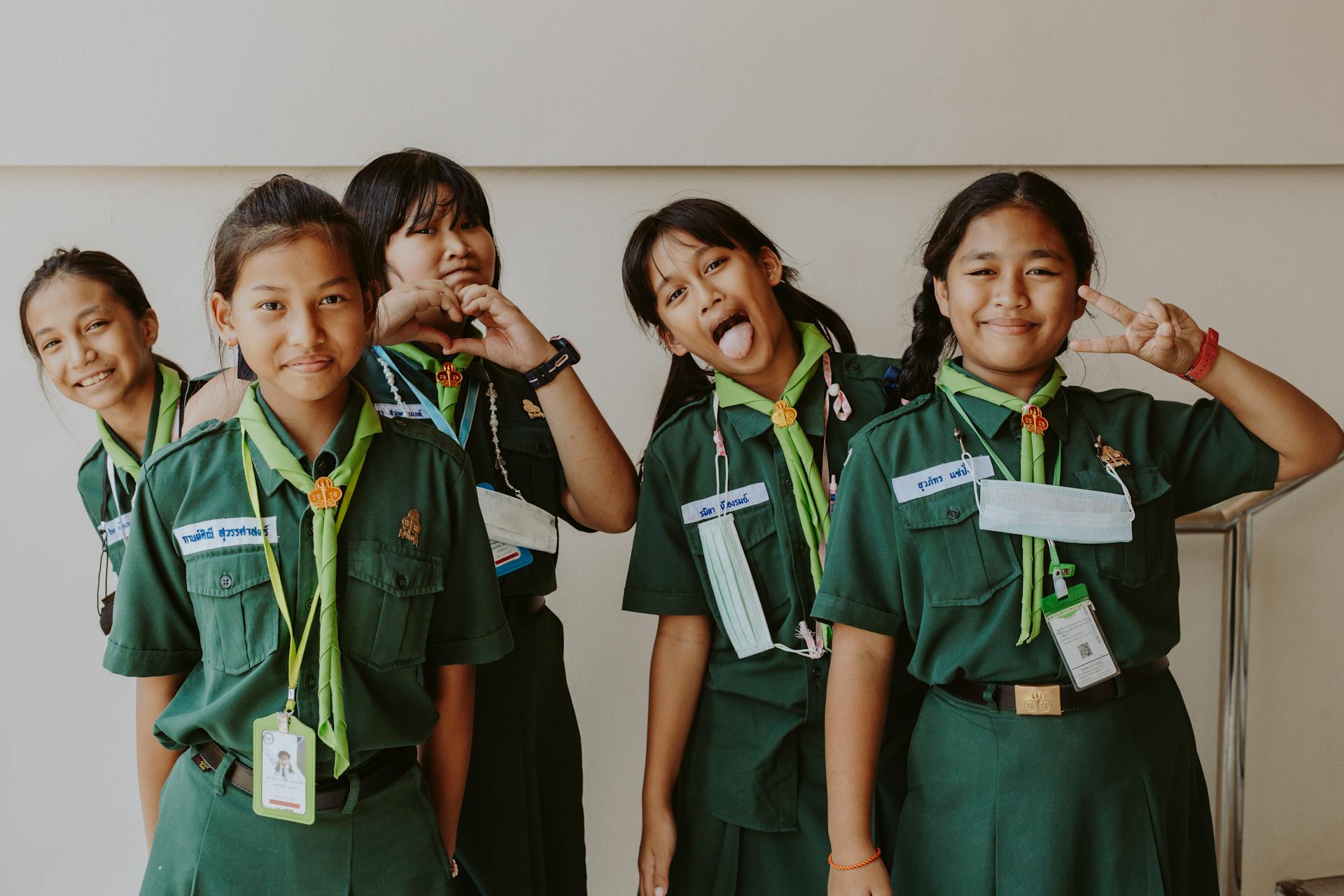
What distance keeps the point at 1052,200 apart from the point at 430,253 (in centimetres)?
104

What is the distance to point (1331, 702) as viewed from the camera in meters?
2.88

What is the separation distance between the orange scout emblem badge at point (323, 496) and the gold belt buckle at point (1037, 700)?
102 centimetres

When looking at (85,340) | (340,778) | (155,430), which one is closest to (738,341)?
(340,778)

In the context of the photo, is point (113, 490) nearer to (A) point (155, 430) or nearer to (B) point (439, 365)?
(A) point (155, 430)

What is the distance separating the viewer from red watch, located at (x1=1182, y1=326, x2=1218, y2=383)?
151 cm

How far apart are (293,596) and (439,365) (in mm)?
546

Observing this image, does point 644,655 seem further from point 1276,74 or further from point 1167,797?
point 1276,74

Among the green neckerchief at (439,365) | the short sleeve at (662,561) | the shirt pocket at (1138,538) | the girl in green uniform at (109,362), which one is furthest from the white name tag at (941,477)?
the girl in green uniform at (109,362)

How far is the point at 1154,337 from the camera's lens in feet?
4.90

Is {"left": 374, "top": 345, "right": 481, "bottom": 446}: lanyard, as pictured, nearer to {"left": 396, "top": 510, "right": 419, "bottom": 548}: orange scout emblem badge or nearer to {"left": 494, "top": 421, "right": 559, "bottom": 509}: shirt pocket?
{"left": 494, "top": 421, "right": 559, "bottom": 509}: shirt pocket

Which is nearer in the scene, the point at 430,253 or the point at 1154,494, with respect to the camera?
the point at 1154,494

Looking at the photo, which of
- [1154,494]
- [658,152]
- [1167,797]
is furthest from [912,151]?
[1167,797]

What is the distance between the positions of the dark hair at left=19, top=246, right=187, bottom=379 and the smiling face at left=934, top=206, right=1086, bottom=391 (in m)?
1.44

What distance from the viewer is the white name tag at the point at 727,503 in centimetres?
A: 177
